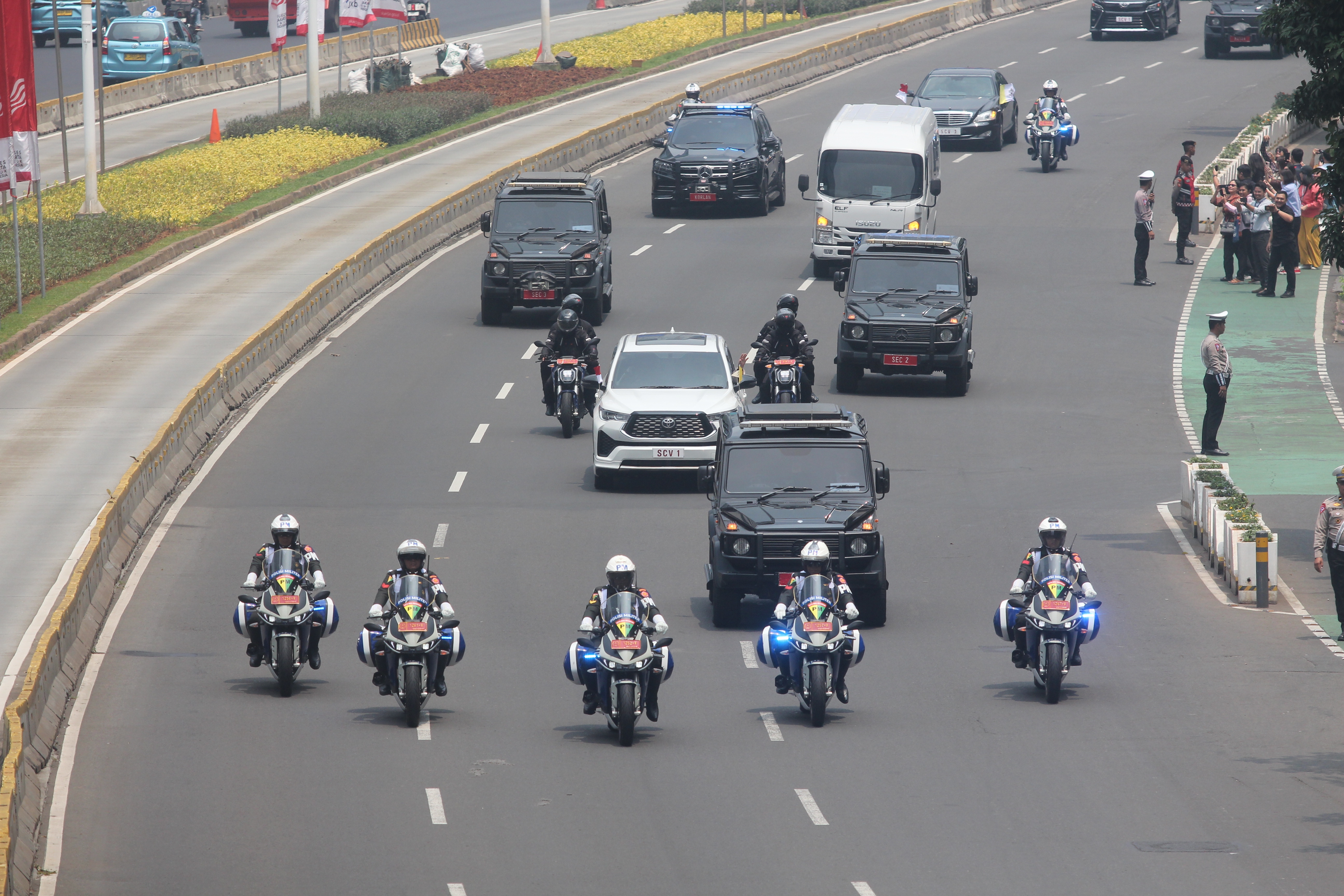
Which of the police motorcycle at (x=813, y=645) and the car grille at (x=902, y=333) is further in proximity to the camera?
the car grille at (x=902, y=333)

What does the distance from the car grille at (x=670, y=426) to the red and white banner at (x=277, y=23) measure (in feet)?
110

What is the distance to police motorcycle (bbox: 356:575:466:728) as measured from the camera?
1761cm

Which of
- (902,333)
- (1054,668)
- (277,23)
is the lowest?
(1054,668)

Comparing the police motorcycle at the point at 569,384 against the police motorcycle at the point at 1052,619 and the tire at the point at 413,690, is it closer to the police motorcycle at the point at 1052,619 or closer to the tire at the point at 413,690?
the police motorcycle at the point at 1052,619

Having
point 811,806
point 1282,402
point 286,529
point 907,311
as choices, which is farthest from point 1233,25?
point 811,806

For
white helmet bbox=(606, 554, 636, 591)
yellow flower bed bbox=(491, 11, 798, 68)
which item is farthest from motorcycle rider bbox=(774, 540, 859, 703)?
yellow flower bed bbox=(491, 11, 798, 68)

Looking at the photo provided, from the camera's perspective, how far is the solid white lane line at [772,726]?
1748cm

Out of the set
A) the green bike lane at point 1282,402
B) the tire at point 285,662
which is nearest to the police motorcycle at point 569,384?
the green bike lane at point 1282,402

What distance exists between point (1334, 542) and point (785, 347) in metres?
10.9

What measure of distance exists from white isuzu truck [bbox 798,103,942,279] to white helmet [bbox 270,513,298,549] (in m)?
22.3

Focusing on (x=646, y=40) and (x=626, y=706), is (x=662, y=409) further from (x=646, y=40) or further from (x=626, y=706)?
(x=646, y=40)

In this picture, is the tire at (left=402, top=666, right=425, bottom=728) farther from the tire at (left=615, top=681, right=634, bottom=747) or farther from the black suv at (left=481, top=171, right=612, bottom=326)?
the black suv at (left=481, top=171, right=612, bottom=326)

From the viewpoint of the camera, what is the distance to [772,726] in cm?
1786

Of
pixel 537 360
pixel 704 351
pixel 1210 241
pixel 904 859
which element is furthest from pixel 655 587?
pixel 1210 241
